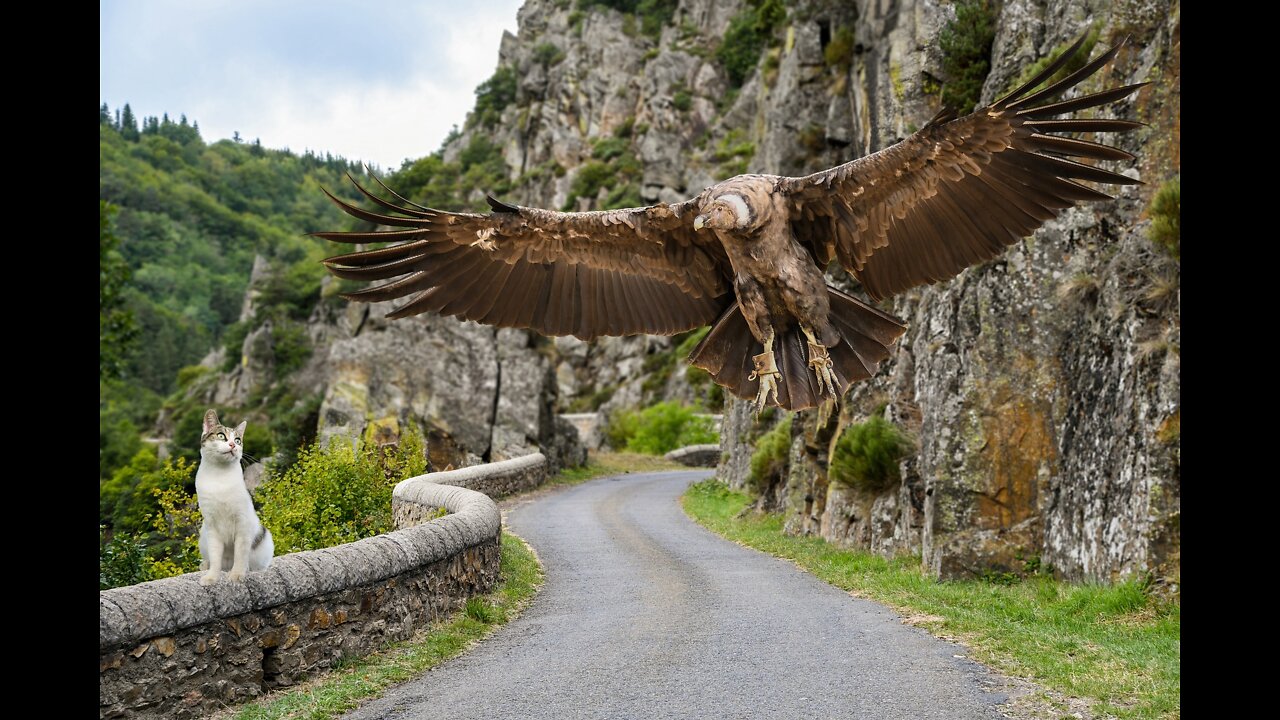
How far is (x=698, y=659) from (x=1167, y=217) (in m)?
5.94

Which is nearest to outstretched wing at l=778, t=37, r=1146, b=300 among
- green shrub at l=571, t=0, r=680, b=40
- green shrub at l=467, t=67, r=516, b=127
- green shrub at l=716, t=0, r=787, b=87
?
green shrub at l=716, t=0, r=787, b=87

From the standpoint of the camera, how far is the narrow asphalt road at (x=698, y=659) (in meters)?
6.60

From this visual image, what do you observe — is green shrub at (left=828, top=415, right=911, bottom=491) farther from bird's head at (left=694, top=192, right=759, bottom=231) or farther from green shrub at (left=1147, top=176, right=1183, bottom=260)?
bird's head at (left=694, top=192, right=759, bottom=231)

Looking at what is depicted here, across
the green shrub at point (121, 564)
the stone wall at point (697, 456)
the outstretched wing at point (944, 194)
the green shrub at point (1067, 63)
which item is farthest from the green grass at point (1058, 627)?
the stone wall at point (697, 456)

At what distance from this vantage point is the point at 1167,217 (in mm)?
8766

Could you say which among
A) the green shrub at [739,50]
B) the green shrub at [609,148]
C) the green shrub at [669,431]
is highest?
the green shrub at [739,50]

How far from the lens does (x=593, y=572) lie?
1267 centimetres

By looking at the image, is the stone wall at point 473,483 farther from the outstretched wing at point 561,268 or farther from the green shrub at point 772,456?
the outstretched wing at point 561,268

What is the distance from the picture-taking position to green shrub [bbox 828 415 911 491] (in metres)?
13.2

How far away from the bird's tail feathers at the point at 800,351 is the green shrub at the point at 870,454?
9.27 m

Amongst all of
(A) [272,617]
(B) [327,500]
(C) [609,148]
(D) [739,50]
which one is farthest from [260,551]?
(D) [739,50]

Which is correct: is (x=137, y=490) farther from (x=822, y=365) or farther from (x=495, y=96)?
(x=495, y=96)
